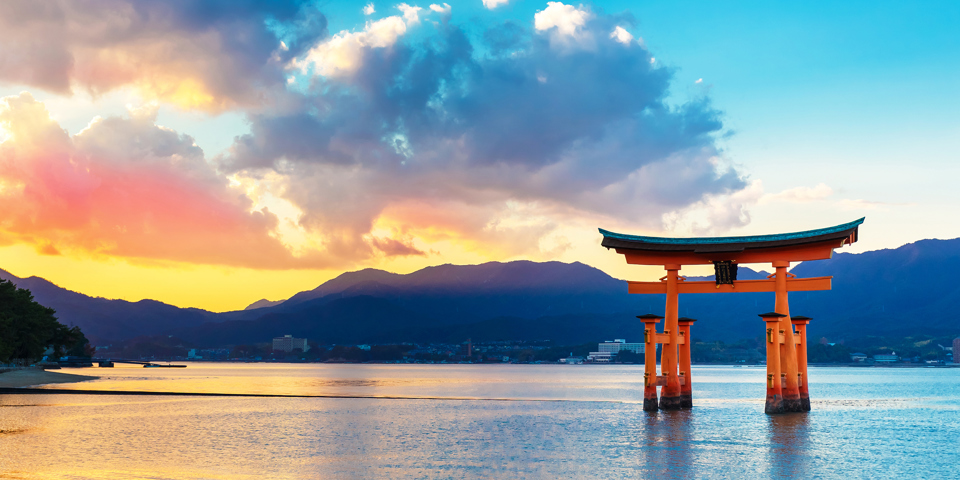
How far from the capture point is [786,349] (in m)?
37.3

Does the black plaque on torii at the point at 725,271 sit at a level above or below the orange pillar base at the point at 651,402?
above

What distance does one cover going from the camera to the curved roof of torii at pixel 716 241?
120 ft

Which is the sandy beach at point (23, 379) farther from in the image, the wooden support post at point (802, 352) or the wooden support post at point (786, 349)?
the wooden support post at point (802, 352)

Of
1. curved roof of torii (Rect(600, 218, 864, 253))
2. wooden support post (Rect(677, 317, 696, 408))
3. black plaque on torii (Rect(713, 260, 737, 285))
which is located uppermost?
curved roof of torii (Rect(600, 218, 864, 253))

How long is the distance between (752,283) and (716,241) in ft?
12.5

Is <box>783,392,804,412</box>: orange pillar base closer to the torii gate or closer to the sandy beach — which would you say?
the torii gate

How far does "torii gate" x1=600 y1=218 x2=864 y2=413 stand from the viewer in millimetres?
37125

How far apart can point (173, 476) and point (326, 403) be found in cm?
4031

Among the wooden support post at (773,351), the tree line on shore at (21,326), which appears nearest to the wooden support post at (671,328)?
the wooden support post at (773,351)

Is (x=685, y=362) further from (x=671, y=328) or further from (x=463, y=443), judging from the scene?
(x=463, y=443)

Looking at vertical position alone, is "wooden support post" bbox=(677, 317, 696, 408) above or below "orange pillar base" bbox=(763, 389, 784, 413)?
above

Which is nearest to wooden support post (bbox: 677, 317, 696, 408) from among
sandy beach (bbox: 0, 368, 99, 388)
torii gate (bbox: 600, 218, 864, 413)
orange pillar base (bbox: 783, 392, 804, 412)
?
torii gate (bbox: 600, 218, 864, 413)

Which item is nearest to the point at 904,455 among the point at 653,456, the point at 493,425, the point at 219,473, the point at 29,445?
the point at 653,456

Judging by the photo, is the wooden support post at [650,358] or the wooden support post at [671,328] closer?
the wooden support post at [650,358]
